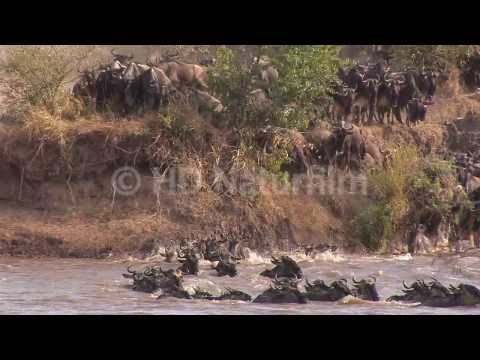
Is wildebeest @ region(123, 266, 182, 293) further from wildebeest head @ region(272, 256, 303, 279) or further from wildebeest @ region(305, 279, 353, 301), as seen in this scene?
wildebeest @ region(305, 279, 353, 301)

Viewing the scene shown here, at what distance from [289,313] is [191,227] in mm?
4990

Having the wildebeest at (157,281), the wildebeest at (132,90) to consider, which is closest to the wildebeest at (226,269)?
the wildebeest at (157,281)

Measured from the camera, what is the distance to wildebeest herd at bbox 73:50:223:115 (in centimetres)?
1959

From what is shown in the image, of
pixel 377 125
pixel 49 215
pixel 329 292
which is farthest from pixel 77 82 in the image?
pixel 329 292

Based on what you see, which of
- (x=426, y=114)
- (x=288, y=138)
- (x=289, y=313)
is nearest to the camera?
(x=289, y=313)

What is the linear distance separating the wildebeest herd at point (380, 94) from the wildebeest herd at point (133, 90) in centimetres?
295

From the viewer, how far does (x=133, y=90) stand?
1973cm

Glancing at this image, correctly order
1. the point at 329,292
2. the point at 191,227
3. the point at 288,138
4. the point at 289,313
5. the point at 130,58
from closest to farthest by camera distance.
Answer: the point at 289,313 < the point at 329,292 < the point at 191,227 < the point at 288,138 < the point at 130,58

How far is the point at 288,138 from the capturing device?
1950 cm

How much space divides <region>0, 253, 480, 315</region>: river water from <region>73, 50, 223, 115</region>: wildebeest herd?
12.3ft

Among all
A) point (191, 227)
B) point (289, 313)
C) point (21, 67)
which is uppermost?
point (21, 67)

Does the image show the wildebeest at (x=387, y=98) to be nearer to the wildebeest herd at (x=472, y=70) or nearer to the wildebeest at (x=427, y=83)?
the wildebeest at (x=427, y=83)

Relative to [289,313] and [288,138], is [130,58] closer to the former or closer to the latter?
[288,138]

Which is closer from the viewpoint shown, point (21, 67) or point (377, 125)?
point (21, 67)
